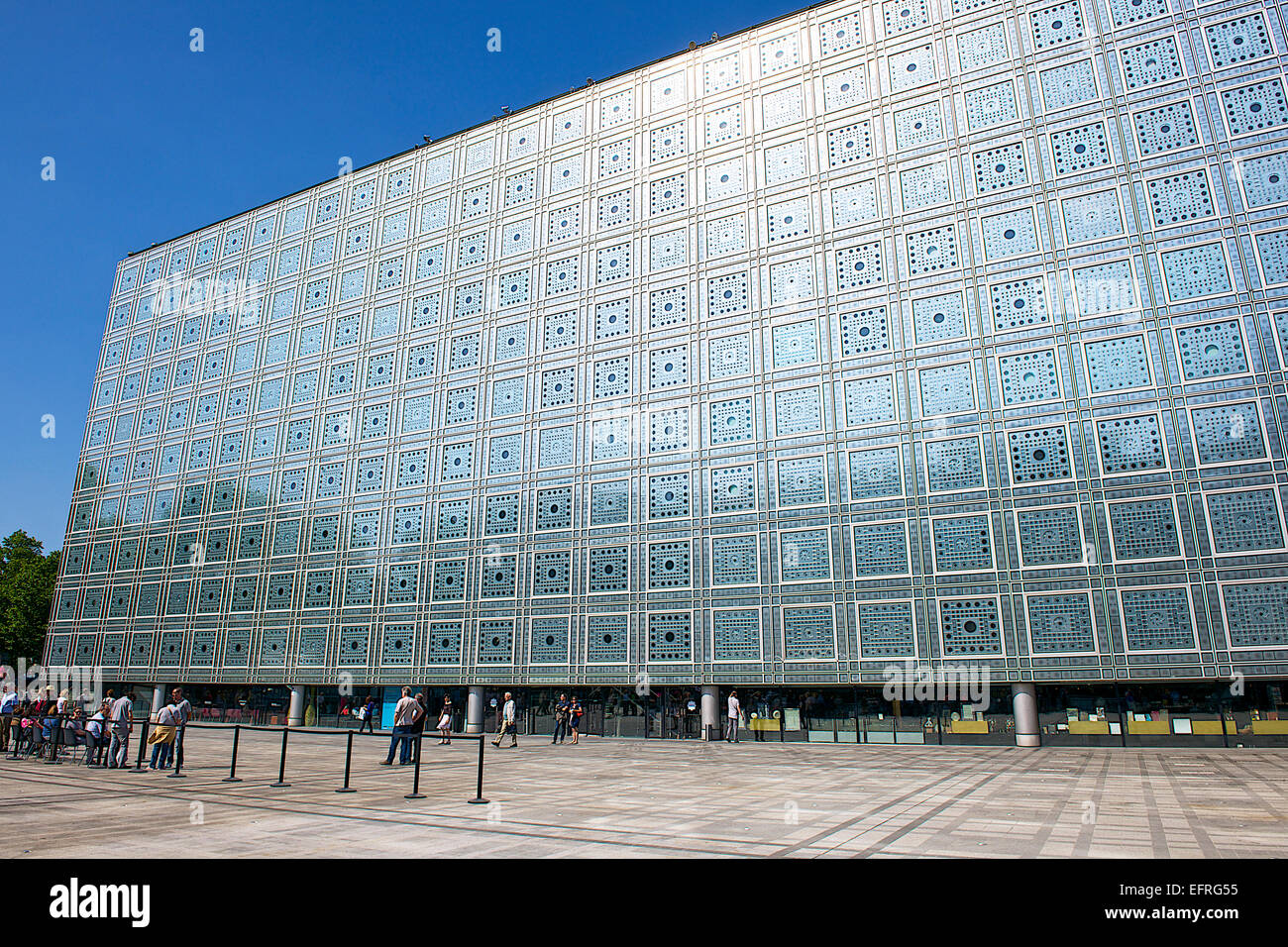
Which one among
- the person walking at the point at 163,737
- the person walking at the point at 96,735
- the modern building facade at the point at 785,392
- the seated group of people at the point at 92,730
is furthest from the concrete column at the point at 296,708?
the person walking at the point at 163,737

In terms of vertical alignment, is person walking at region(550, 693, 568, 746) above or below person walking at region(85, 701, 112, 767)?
below

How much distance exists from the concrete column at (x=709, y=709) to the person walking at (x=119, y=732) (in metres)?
19.8

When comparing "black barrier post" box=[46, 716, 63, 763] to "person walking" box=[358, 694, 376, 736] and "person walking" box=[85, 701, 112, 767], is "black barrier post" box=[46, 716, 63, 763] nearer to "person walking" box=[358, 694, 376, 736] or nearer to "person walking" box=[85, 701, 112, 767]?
"person walking" box=[85, 701, 112, 767]

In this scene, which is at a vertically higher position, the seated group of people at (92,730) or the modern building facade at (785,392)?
the modern building facade at (785,392)

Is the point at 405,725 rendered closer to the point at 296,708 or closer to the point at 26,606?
the point at 296,708

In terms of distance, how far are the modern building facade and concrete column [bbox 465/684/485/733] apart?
1.41m

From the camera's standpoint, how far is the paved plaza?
28.1ft

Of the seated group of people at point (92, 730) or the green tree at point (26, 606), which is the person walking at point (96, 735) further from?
the green tree at point (26, 606)

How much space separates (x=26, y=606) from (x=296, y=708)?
35.2 metres

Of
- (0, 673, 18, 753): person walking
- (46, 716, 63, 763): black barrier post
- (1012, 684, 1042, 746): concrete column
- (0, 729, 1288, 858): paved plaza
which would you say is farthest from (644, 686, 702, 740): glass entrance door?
(0, 673, 18, 753): person walking

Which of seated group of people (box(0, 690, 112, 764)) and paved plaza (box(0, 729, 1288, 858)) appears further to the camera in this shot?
seated group of people (box(0, 690, 112, 764))

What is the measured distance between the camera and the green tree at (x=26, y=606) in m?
58.2
